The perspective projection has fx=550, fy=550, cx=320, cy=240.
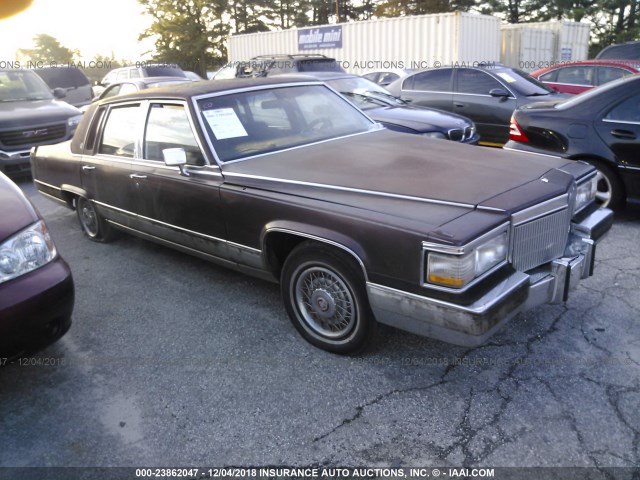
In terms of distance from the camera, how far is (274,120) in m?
4.28

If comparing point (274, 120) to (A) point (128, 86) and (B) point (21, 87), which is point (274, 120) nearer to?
(B) point (21, 87)

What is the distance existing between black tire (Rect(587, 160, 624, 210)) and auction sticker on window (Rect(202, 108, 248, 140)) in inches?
141

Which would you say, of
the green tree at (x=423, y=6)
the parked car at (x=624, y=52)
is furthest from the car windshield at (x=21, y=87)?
the green tree at (x=423, y=6)

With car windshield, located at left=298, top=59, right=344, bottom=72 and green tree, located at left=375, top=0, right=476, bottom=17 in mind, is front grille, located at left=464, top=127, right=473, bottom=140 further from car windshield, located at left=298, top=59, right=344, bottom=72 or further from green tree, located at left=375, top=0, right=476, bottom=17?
green tree, located at left=375, top=0, right=476, bottom=17

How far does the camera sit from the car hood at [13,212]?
2938 mm

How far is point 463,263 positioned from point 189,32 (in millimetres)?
40952

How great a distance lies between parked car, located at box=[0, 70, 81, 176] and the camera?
28.5ft

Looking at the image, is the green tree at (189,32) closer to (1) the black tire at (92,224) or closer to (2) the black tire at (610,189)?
(1) the black tire at (92,224)

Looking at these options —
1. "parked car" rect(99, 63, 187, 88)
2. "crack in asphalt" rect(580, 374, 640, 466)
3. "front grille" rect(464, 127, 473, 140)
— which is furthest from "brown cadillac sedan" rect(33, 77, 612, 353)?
"parked car" rect(99, 63, 187, 88)

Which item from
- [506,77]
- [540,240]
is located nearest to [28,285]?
[540,240]

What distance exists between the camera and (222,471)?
2.55 m

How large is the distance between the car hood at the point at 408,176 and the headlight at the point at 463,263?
182mm

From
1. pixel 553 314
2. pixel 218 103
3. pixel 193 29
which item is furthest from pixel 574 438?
pixel 193 29

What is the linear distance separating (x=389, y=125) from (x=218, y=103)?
3.51 metres
